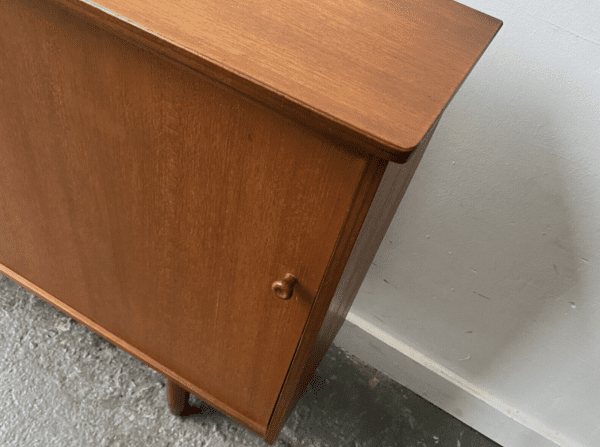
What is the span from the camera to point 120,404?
1052 mm

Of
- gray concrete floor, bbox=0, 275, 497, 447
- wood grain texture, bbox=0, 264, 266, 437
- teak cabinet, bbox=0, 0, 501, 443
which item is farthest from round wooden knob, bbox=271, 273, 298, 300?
gray concrete floor, bbox=0, 275, 497, 447

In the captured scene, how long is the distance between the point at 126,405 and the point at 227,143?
30.8 inches

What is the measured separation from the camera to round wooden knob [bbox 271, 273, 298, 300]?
1.79ft

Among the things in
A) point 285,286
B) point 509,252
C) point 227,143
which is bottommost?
point 509,252

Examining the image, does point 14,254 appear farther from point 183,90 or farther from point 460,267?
point 460,267

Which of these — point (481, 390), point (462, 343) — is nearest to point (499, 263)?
point (462, 343)

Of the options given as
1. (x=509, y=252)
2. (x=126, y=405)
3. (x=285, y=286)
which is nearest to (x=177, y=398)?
(x=126, y=405)

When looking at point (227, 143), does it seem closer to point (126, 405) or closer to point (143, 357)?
point (143, 357)

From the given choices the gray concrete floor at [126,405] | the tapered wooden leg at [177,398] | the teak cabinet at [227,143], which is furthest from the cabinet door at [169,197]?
the gray concrete floor at [126,405]

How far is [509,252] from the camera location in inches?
34.9

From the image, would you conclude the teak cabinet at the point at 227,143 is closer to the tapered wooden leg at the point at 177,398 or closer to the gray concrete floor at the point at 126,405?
the tapered wooden leg at the point at 177,398

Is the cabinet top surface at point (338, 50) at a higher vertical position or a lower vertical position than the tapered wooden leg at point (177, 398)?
higher

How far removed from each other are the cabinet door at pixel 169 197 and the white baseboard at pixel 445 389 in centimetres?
48

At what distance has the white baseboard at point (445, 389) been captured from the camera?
1.11 m
